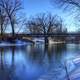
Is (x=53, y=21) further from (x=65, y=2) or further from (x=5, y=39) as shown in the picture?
(x=65, y=2)

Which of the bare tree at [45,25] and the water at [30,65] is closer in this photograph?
the water at [30,65]

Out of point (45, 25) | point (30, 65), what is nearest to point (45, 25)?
point (45, 25)

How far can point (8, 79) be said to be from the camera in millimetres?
13000

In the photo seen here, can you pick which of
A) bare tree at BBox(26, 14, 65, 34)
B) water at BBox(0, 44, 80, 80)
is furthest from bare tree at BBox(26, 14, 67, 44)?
water at BBox(0, 44, 80, 80)

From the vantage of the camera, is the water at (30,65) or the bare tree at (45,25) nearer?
the water at (30,65)

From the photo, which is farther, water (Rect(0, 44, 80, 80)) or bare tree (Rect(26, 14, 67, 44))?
bare tree (Rect(26, 14, 67, 44))

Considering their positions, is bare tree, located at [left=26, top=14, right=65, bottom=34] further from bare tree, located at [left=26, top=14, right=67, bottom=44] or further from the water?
the water

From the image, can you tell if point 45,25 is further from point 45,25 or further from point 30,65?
point 30,65

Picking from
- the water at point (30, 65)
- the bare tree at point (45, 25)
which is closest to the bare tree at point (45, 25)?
the bare tree at point (45, 25)

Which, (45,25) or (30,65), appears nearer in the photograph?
(30,65)

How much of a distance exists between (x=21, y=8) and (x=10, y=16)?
428cm

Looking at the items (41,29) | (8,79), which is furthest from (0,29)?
(8,79)

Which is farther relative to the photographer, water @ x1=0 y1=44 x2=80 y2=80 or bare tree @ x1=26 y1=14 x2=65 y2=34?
bare tree @ x1=26 y1=14 x2=65 y2=34

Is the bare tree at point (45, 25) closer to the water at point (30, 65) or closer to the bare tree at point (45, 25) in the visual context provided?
the bare tree at point (45, 25)
